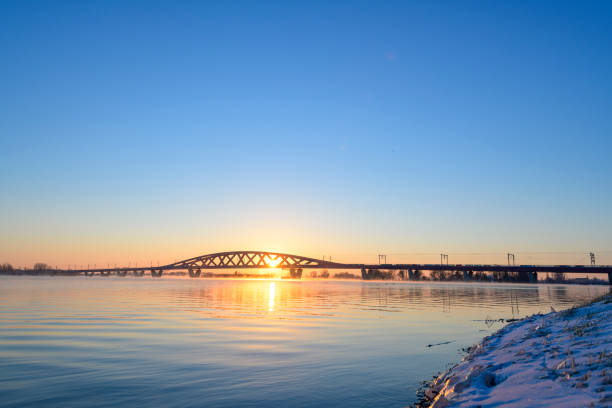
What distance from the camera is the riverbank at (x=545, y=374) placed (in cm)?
688

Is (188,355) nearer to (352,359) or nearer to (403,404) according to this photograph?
(352,359)

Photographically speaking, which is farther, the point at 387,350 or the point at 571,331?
the point at 387,350

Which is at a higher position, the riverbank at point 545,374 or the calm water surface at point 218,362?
the riverbank at point 545,374

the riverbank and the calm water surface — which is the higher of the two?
the riverbank

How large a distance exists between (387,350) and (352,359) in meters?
2.84

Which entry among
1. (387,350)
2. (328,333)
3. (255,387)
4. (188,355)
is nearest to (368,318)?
(328,333)

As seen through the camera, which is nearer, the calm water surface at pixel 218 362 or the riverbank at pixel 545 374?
the riverbank at pixel 545 374

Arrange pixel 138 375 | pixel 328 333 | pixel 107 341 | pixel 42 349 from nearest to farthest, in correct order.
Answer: pixel 138 375
pixel 42 349
pixel 107 341
pixel 328 333

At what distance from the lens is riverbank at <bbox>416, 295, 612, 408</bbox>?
688cm

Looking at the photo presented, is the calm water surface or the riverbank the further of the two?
the calm water surface

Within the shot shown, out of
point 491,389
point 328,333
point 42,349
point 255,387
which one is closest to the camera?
point 491,389

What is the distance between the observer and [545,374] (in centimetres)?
822

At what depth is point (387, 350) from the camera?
57.4 ft

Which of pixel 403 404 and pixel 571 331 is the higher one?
pixel 571 331
